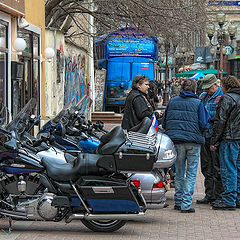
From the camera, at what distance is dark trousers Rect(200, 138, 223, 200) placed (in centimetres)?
1030

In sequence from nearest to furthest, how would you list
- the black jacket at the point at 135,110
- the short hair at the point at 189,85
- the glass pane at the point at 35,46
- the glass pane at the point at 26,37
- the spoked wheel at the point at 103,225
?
the spoked wheel at the point at 103,225 < the short hair at the point at 189,85 < the black jacket at the point at 135,110 < the glass pane at the point at 26,37 < the glass pane at the point at 35,46

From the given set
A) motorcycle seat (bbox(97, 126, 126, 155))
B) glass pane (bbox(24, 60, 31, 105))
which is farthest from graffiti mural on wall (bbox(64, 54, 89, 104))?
motorcycle seat (bbox(97, 126, 126, 155))

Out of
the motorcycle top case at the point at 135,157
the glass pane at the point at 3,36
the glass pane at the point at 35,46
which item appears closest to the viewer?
the motorcycle top case at the point at 135,157

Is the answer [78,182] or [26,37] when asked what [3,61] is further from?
[78,182]

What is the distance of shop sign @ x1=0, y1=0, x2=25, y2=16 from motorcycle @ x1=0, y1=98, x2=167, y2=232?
209 inches

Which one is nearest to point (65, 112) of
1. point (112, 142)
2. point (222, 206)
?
point (112, 142)

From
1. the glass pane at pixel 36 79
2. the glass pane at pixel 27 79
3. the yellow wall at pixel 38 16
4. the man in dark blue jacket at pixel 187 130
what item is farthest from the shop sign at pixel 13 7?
the man in dark blue jacket at pixel 187 130

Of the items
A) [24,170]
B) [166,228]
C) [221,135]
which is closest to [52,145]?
[24,170]

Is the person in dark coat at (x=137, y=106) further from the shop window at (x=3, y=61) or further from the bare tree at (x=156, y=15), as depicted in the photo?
the bare tree at (x=156, y=15)

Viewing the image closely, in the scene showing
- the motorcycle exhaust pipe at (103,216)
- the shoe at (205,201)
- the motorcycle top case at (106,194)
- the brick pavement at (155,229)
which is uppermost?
the motorcycle top case at (106,194)

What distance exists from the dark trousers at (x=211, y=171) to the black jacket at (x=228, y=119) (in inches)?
19.9

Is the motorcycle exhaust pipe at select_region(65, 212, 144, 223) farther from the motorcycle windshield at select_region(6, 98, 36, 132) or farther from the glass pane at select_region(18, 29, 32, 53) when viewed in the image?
the glass pane at select_region(18, 29, 32, 53)

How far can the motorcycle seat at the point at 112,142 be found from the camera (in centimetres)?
743

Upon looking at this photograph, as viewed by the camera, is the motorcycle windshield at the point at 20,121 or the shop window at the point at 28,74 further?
the shop window at the point at 28,74
